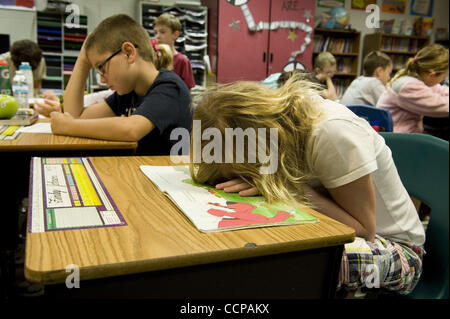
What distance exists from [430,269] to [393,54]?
5.72 metres

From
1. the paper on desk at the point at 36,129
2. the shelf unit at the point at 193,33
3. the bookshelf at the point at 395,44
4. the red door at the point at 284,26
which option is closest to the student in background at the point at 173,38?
the shelf unit at the point at 193,33

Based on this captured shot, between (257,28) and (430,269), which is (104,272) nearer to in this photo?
(430,269)

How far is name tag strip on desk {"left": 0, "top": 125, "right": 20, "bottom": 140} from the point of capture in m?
1.25

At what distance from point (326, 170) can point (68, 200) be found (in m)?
0.50

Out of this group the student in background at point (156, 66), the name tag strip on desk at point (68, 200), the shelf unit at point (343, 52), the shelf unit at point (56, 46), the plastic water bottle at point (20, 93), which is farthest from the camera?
the shelf unit at point (343, 52)

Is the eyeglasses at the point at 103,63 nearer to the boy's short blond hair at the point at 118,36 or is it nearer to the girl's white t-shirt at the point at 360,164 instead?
the boy's short blond hair at the point at 118,36

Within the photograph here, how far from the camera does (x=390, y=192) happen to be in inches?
33.1

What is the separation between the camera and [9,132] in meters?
1.33

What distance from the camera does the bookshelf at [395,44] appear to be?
5.52 metres

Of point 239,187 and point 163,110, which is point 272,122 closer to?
point 239,187

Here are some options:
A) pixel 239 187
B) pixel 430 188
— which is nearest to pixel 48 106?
pixel 239 187

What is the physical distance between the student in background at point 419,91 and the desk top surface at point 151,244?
206cm

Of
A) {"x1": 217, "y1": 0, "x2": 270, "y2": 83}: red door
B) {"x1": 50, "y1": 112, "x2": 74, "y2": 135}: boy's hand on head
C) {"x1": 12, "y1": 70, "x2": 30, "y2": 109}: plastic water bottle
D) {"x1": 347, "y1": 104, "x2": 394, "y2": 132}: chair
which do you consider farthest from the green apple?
{"x1": 347, "y1": 104, "x2": 394, "y2": 132}: chair

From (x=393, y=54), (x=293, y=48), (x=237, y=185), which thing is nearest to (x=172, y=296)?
(x=237, y=185)
